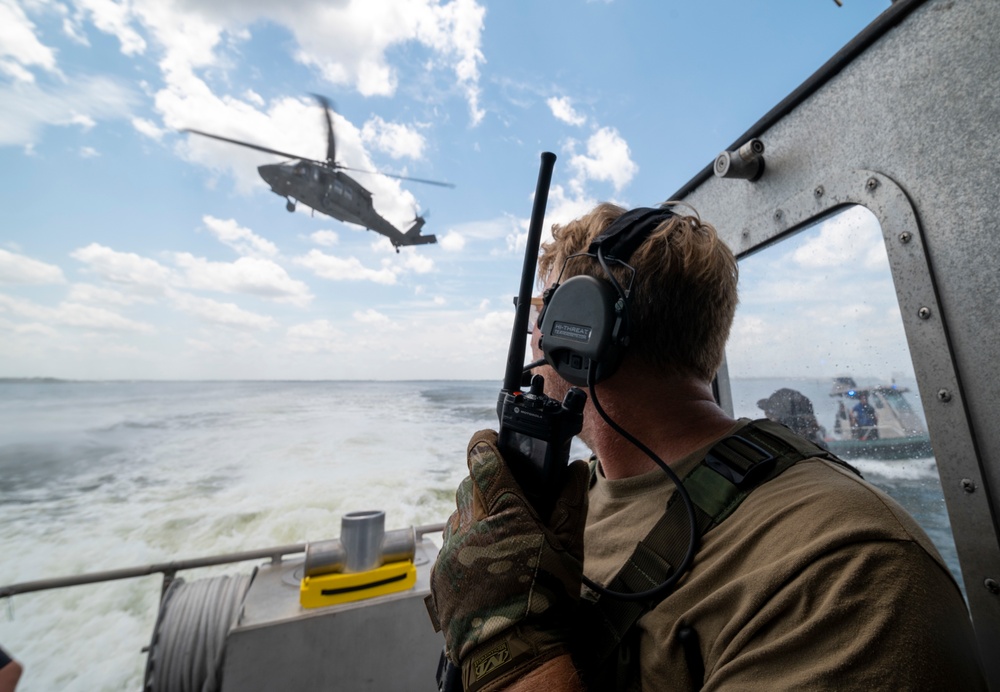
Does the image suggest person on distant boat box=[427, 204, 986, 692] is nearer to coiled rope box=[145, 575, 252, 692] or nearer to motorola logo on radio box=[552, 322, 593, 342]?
motorola logo on radio box=[552, 322, 593, 342]

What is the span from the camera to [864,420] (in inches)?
47.0

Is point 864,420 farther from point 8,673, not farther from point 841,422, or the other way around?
point 8,673

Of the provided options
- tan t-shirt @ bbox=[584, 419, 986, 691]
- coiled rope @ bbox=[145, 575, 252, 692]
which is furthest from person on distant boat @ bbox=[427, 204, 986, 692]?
coiled rope @ bbox=[145, 575, 252, 692]

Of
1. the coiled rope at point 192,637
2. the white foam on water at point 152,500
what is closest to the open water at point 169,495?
the white foam on water at point 152,500

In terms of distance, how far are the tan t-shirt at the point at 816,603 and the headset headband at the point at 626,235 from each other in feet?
1.72

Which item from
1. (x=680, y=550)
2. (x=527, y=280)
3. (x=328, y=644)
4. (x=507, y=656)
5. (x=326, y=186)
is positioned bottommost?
(x=328, y=644)

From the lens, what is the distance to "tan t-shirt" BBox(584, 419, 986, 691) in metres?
0.46

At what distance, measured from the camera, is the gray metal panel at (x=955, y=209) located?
779mm

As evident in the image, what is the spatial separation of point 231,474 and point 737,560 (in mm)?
11228

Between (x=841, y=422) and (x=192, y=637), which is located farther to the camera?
(x=192, y=637)

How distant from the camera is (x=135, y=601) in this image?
4520 mm

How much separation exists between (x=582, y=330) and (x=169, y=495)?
1042cm

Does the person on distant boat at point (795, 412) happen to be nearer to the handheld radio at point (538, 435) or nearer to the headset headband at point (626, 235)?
the headset headband at point (626, 235)

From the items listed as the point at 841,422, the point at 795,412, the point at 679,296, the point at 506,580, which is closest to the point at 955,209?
the point at 679,296
